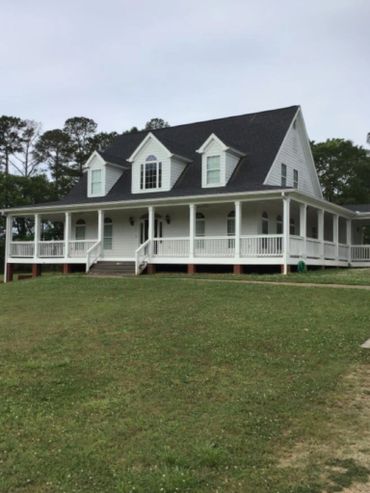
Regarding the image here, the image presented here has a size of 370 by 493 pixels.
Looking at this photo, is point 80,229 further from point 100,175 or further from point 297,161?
point 297,161

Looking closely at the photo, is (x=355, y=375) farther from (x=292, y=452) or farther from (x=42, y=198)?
(x=42, y=198)

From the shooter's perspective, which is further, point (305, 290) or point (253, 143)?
point (253, 143)

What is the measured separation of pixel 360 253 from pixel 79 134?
38.2m

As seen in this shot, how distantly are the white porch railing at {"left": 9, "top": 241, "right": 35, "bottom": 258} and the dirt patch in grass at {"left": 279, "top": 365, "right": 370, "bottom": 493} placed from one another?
77.4ft

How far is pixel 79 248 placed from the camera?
2742 centimetres

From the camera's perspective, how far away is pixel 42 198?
50.8 metres

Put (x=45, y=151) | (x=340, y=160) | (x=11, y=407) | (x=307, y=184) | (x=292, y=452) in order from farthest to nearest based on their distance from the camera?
(x=45, y=151) → (x=340, y=160) → (x=307, y=184) → (x=11, y=407) → (x=292, y=452)

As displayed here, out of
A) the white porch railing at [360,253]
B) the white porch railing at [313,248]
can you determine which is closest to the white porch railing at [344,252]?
the white porch railing at [360,253]

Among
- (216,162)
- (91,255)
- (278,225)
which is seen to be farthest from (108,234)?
(278,225)

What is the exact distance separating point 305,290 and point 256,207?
956cm

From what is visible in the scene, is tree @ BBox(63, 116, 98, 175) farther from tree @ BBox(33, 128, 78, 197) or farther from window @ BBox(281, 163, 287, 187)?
window @ BBox(281, 163, 287, 187)

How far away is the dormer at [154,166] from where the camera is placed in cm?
2672

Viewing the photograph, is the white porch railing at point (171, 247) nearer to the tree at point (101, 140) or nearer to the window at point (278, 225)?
the window at point (278, 225)

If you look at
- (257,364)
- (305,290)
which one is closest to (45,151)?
(305,290)
